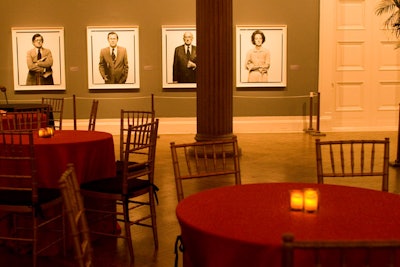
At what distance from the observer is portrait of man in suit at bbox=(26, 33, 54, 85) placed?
11.8 meters

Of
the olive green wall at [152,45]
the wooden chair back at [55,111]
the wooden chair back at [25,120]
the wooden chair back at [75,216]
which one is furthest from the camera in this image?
the olive green wall at [152,45]

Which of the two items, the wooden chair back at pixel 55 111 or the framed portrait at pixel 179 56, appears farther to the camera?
the framed portrait at pixel 179 56

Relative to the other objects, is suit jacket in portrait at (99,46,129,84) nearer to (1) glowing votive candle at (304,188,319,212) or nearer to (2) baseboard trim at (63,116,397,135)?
(2) baseboard trim at (63,116,397,135)

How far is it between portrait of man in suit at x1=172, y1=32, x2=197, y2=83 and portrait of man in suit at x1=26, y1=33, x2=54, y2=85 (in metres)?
2.65

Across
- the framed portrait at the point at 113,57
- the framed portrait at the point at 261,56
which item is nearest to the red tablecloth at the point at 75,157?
the framed portrait at the point at 113,57

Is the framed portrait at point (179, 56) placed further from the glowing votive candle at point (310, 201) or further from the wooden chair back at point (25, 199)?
the glowing votive candle at point (310, 201)

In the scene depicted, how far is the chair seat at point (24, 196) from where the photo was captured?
3820 mm

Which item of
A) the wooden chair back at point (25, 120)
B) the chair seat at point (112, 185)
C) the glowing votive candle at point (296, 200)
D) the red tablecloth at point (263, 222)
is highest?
the wooden chair back at point (25, 120)

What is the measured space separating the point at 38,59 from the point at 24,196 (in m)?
8.42

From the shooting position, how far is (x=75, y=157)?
439 cm

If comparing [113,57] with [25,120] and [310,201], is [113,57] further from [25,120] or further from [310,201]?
[310,201]

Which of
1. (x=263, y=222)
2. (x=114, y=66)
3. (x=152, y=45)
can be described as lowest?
(x=263, y=222)

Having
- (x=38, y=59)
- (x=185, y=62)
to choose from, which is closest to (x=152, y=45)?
(x=185, y=62)

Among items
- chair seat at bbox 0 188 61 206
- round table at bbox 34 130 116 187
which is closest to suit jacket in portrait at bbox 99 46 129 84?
round table at bbox 34 130 116 187
